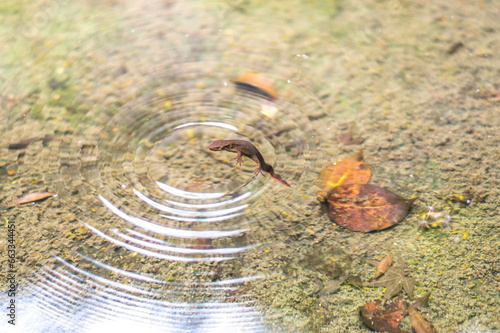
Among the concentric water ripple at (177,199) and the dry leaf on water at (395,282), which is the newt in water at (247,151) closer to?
the concentric water ripple at (177,199)

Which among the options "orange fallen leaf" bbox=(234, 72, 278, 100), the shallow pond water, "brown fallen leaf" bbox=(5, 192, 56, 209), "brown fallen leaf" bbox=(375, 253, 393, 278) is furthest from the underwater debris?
"brown fallen leaf" bbox=(5, 192, 56, 209)

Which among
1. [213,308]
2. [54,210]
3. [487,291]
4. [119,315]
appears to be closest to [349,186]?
[487,291]

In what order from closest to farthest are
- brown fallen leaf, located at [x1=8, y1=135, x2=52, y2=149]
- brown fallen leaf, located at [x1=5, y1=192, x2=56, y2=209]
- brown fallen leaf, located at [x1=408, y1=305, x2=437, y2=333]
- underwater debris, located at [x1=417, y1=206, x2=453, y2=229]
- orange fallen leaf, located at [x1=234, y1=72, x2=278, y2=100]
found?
brown fallen leaf, located at [x1=408, y1=305, x2=437, y2=333] < underwater debris, located at [x1=417, y1=206, x2=453, y2=229] < brown fallen leaf, located at [x1=5, y1=192, x2=56, y2=209] < brown fallen leaf, located at [x1=8, y1=135, x2=52, y2=149] < orange fallen leaf, located at [x1=234, y1=72, x2=278, y2=100]

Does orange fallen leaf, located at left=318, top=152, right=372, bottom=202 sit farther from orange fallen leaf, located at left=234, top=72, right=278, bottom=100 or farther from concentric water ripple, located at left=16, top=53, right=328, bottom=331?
orange fallen leaf, located at left=234, top=72, right=278, bottom=100

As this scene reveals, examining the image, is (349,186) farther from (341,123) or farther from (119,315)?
(119,315)

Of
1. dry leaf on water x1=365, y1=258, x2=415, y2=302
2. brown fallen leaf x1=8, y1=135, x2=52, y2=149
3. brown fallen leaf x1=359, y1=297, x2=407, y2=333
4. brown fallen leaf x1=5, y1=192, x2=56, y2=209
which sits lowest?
brown fallen leaf x1=359, y1=297, x2=407, y2=333

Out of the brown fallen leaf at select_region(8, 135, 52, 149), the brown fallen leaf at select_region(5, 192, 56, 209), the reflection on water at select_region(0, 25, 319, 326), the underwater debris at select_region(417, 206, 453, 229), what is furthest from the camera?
the brown fallen leaf at select_region(8, 135, 52, 149)
